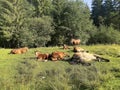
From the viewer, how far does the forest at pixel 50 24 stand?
63.1 metres

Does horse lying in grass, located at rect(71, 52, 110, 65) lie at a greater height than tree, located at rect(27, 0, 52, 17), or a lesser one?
lesser

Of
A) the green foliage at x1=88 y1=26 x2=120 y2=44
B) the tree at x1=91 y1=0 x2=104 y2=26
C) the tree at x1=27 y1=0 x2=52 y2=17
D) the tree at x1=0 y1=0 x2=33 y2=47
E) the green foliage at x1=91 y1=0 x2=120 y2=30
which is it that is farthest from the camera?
Answer: the tree at x1=91 y1=0 x2=104 y2=26

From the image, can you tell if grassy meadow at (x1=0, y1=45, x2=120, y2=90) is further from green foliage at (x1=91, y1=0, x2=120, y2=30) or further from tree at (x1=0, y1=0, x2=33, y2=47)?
green foliage at (x1=91, y1=0, x2=120, y2=30)

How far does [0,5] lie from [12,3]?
7.99 ft

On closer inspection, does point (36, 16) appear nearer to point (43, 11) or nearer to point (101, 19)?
point (43, 11)

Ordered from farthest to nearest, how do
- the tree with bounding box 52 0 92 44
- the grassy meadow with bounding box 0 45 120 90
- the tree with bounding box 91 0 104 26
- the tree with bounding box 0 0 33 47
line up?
1. the tree with bounding box 91 0 104 26
2. the tree with bounding box 52 0 92 44
3. the tree with bounding box 0 0 33 47
4. the grassy meadow with bounding box 0 45 120 90

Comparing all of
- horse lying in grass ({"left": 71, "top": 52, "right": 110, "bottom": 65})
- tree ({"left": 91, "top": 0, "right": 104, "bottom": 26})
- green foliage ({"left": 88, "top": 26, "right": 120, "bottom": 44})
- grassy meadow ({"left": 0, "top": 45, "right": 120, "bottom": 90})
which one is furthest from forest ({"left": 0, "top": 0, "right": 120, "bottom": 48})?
grassy meadow ({"left": 0, "top": 45, "right": 120, "bottom": 90})

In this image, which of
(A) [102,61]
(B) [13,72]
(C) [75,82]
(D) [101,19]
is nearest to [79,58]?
(A) [102,61]

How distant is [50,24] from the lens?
67.1 metres

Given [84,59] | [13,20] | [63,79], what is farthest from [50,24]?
[63,79]

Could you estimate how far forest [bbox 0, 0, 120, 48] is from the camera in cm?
6312

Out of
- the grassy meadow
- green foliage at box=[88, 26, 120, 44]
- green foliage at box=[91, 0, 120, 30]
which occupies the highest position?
green foliage at box=[91, 0, 120, 30]

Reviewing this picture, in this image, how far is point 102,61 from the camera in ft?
57.5

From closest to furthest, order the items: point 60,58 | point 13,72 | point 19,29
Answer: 1. point 13,72
2. point 60,58
3. point 19,29
